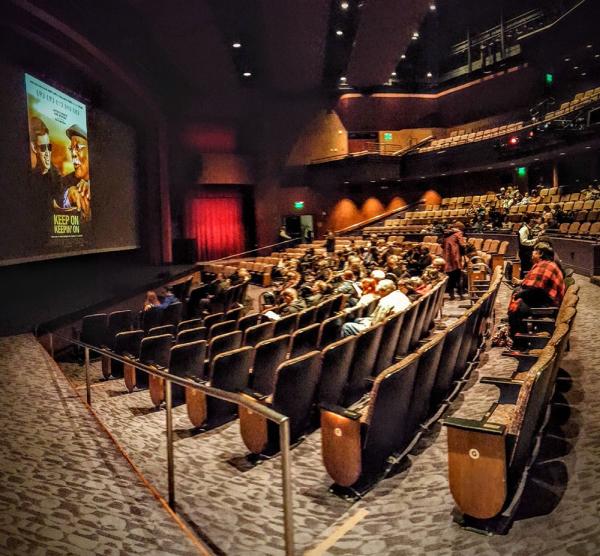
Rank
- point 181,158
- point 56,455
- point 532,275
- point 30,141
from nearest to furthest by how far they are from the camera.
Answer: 1. point 56,455
2. point 532,275
3. point 30,141
4. point 181,158

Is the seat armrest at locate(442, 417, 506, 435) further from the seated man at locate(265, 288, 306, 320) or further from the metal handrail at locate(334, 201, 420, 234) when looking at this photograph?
the metal handrail at locate(334, 201, 420, 234)

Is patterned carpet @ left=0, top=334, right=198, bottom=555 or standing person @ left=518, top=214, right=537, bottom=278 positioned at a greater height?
standing person @ left=518, top=214, right=537, bottom=278

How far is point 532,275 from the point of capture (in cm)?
397

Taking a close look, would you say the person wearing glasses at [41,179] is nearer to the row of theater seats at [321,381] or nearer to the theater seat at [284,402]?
the row of theater seats at [321,381]

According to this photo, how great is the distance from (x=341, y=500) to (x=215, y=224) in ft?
46.5

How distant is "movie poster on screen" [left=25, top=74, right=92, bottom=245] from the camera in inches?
269

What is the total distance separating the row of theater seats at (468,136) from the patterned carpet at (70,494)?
47.7 ft

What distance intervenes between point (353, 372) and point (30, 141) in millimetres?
5796

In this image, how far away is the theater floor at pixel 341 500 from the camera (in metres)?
1.68

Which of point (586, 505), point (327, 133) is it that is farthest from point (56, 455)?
point (327, 133)

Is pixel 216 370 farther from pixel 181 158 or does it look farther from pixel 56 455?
pixel 181 158

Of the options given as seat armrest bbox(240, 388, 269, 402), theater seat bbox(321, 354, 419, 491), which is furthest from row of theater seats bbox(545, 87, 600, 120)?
seat armrest bbox(240, 388, 269, 402)

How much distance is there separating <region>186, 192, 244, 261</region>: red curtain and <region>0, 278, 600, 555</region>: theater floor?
41.4ft

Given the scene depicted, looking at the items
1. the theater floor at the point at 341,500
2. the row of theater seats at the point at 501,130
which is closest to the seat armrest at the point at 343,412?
the theater floor at the point at 341,500
